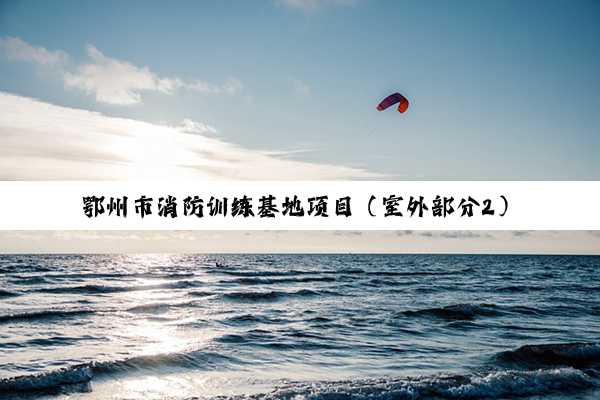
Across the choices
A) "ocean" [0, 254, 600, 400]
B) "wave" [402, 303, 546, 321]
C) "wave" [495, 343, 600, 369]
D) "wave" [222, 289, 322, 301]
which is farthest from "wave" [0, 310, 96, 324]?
"wave" [495, 343, 600, 369]

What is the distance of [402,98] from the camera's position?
16969 mm

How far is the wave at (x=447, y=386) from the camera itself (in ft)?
23.6

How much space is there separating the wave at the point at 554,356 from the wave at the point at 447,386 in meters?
1.19

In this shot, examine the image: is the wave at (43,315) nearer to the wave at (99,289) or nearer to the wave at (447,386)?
the wave at (99,289)

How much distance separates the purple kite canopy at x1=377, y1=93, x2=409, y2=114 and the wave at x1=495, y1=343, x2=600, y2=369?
29.1 ft

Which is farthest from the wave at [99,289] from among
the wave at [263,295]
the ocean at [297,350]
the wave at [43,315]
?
the wave at [43,315]

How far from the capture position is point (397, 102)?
16.6 metres

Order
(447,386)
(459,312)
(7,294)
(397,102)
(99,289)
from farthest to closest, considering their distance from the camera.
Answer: (99,289) → (7,294) → (459,312) → (397,102) → (447,386)

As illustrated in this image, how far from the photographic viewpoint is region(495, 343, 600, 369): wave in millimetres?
9750

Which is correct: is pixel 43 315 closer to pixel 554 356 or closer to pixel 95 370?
pixel 95 370

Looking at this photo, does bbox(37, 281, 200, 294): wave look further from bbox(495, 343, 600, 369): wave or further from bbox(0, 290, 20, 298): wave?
bbox(495, 343, 600, 369): wave

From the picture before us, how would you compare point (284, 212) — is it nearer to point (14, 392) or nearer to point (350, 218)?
point (350, 218)

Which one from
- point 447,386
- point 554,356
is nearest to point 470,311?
point 554,356

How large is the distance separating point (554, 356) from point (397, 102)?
31.6 feet
